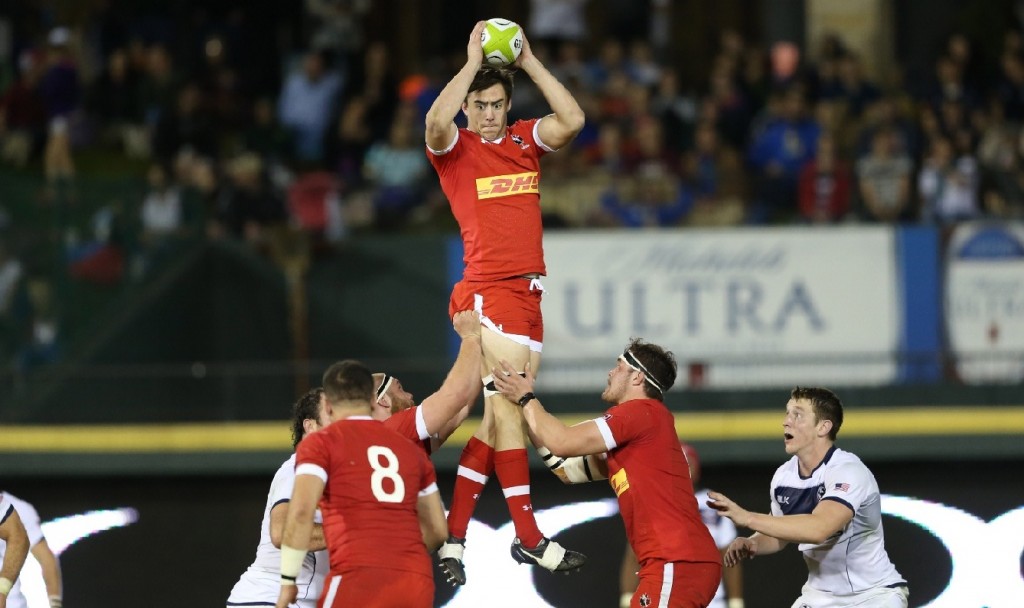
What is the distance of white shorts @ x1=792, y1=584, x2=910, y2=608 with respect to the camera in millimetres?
7820

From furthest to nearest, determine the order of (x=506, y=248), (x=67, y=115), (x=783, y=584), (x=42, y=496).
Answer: (x=67, y=115)
(x=42, y=496)
(x=783, y=584)
(x=506, y=248)

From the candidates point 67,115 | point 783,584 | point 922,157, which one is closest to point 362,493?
point 783,584

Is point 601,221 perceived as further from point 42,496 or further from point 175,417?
point 42,496

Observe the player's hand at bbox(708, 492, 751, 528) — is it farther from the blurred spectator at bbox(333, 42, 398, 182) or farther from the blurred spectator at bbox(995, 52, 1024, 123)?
the blurred spectator at bbox(995, 52, 1024, 123)

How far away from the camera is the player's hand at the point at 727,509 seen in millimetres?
7190

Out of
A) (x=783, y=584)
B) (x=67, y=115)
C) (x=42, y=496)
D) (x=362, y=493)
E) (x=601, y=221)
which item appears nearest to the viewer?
(x=362, y=493)

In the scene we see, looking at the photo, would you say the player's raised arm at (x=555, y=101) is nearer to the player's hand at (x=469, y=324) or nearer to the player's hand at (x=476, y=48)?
the player's hand at (x=476, y=48)

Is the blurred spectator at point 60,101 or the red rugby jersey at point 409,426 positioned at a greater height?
the blurred spectator at point 60,101

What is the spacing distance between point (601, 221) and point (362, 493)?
7.42 metres

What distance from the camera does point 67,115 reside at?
1608 cm

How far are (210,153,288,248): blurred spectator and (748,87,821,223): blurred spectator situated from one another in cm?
438

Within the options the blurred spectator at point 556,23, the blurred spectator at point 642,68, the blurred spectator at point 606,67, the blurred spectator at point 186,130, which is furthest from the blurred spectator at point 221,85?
the blurred spectator at point 642,68

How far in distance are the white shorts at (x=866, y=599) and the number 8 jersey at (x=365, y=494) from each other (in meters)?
2.31

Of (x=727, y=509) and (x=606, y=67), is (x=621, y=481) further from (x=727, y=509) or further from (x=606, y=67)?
(x=606, y=67)
